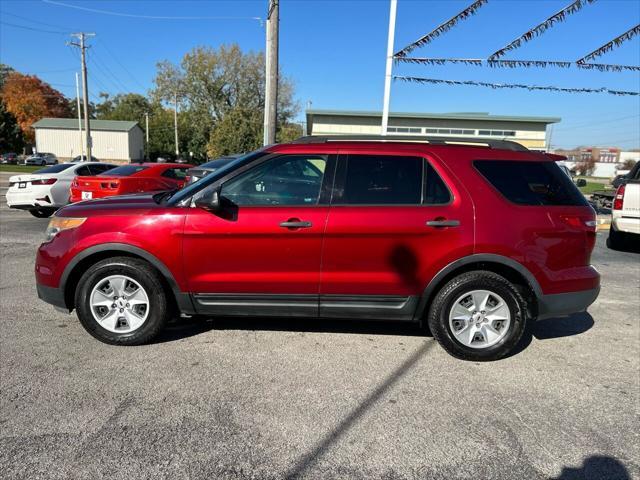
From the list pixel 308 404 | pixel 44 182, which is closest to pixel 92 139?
pixel 44 182

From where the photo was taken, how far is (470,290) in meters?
3.80

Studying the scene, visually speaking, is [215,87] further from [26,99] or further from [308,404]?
[308,404]

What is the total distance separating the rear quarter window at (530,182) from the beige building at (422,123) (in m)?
27.3

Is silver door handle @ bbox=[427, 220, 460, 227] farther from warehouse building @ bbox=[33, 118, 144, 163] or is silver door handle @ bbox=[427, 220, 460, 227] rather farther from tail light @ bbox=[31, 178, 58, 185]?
warehouse building @ bbox=[33, 118, 144, 163]

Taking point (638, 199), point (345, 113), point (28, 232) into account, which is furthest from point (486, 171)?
point (345, 113)

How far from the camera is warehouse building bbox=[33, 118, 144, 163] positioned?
61.8 metres

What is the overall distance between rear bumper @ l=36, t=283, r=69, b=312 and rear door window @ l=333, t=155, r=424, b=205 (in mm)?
2511

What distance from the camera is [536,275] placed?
12.4ft

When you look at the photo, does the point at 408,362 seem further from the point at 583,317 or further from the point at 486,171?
the point at 583,317

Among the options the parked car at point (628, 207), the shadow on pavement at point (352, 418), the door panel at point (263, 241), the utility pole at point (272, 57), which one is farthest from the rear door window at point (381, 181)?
the utility pole at point (272, 57)

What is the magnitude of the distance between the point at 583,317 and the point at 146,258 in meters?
4.67

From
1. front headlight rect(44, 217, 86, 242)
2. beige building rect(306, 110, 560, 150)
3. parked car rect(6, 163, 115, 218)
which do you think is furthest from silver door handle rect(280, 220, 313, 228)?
beige building rect(306, 110, 560, 150)

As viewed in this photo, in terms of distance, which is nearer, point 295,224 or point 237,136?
point 295,224

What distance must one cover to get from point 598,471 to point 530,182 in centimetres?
227
